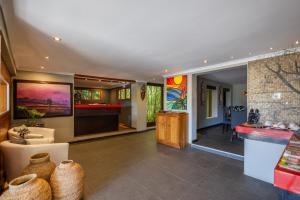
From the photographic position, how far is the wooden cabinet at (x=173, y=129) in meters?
4.21

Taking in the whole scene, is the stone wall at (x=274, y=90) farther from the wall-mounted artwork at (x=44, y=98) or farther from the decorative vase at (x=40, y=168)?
the wall-mounted artwork at (x=44, y=98)

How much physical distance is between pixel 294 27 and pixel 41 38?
361cm

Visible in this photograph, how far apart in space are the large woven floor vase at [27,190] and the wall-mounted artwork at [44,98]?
3133 millimetres

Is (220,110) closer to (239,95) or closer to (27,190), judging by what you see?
(239,95)

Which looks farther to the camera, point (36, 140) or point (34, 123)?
point (34, 123)

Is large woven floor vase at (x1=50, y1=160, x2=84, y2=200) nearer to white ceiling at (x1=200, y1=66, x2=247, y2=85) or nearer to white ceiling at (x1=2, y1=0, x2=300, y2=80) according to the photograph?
white ceiling at (x1=2, y1=0, x2=300, y2=80)

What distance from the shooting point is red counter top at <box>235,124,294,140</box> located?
2215 mm

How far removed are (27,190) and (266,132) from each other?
3403 mm

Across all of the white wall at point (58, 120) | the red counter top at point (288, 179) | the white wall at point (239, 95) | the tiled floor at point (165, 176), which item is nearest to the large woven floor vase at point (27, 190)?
the tiled floor at point (165, 176)

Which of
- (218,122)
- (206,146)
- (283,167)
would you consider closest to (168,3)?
(283,167)

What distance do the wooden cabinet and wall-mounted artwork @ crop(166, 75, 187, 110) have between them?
17.9 inches

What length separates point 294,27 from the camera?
185 centimetres

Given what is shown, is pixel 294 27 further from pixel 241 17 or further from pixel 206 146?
pixel 206 146

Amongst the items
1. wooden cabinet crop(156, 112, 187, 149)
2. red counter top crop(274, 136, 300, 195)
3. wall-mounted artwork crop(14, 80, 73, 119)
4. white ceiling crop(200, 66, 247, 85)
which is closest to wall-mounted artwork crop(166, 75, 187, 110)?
wooden cabinet crop(156, 112, 187, 149)
